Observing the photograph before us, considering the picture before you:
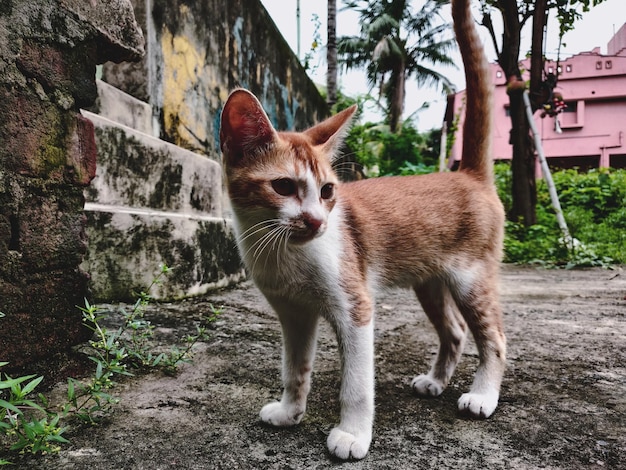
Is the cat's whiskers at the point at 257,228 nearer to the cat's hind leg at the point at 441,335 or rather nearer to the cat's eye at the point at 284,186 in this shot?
the cat's eye at the point at 284,186

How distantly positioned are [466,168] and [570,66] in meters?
18.6

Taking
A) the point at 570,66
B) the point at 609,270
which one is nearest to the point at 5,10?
the point at 609,270

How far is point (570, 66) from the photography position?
17.7m

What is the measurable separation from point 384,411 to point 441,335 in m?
0.57

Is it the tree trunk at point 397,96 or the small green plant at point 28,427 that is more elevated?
the tree trunk at point 397,96

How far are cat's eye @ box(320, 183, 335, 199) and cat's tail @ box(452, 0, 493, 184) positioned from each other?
898 mm

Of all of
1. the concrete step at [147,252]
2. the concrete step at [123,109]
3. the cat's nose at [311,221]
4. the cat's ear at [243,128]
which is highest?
the concrete step at [123,109]

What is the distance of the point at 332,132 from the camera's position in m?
1.88

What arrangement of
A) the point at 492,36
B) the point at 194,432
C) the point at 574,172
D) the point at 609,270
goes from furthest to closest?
the point at 574,172 → the point at 492,36 → the point at 609,270 → the point at 194,432

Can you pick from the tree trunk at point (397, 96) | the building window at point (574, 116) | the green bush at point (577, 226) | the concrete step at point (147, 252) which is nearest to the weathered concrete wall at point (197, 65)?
the concrete step at point (147, 252)

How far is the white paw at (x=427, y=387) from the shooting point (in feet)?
6.17

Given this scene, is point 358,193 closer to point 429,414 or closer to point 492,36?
point 429,414

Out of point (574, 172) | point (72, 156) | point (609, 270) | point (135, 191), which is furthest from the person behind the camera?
point (574, 172)

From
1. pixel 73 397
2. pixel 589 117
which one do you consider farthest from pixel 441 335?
pixel 589 117
